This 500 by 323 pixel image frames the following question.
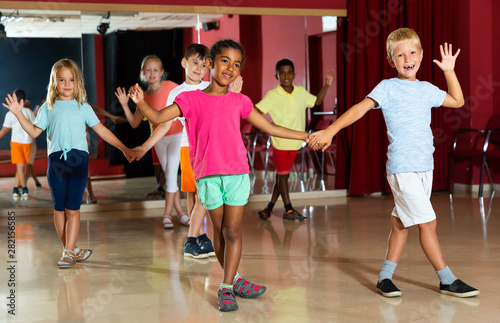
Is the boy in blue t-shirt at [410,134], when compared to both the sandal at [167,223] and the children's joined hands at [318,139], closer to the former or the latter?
the children's joined hands at [318,139]

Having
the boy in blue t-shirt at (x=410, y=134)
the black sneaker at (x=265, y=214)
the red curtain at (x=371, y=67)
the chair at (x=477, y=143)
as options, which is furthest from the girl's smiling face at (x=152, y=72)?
the chair at (x=477, y=143)

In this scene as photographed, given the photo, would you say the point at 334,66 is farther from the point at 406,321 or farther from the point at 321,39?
the point at 406,321

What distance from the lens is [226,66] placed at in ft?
8.69

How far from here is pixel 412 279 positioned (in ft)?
9.75

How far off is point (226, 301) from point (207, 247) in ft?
3.61

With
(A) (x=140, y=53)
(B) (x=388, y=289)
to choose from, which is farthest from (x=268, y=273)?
(A) (x=140, y=53)

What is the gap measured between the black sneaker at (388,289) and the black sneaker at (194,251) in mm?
1160

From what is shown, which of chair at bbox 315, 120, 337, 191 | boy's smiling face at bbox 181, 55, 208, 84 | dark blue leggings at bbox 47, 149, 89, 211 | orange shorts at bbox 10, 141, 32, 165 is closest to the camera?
dark blue leggings at bbox 47, 149, 89, 211

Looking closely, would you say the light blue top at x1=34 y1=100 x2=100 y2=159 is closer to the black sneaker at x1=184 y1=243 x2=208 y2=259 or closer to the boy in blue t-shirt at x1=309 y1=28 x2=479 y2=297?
the black sneaker at x1=184 y1=243 x2=208 y2=259

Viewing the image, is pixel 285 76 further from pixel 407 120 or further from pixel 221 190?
pixel 221 190

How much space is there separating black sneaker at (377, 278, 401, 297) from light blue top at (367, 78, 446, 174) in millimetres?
491

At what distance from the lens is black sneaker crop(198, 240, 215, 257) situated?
3.61 m

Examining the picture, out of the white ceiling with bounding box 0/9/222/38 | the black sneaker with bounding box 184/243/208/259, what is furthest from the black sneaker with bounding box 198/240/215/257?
the white ceiling with bounding box 0/9/222/38

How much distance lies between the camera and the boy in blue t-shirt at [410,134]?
106 inches
